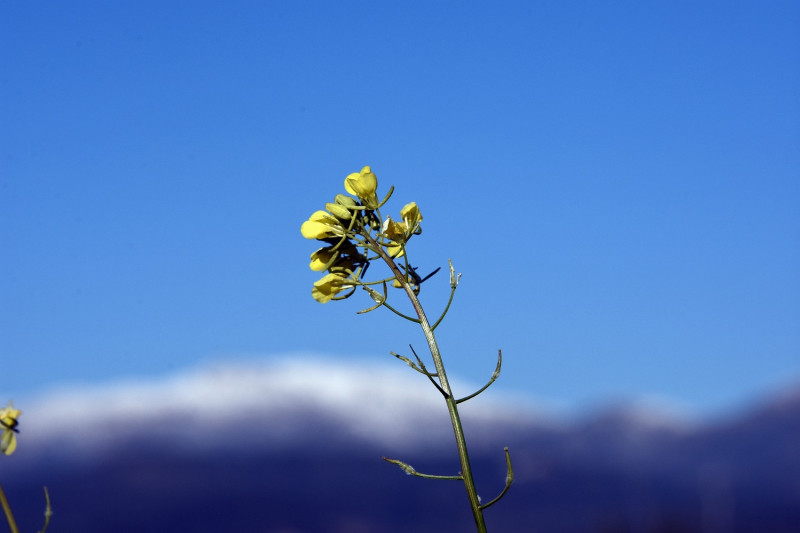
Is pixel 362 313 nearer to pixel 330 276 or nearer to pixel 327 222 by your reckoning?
pixel 330 276

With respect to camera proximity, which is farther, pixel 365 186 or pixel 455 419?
pixel 365 186

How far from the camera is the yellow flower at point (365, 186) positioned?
2178mm

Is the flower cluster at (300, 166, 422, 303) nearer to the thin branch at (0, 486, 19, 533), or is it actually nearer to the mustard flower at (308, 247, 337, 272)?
the mustard flower at (308, 247, 337, 272)

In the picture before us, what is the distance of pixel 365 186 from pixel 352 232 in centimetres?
14

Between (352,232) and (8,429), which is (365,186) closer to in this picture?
(352,232)

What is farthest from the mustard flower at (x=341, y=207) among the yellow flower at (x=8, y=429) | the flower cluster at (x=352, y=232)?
the yellow flower at (x=8, y=429)

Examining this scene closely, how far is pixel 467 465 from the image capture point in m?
1.83

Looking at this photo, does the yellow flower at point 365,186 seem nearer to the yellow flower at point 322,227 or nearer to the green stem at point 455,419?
the yellow flower at point 322,227

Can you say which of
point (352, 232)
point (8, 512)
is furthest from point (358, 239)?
point (8, 512)

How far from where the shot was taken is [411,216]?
2230 millimetres

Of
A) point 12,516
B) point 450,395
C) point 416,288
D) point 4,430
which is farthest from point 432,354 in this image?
point 4,430

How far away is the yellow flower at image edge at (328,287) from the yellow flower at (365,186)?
23cm

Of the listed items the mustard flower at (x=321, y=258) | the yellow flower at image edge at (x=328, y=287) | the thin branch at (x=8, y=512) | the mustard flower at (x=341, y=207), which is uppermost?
the mustard flower at (x=341, y=207)

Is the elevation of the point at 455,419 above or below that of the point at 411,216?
below
